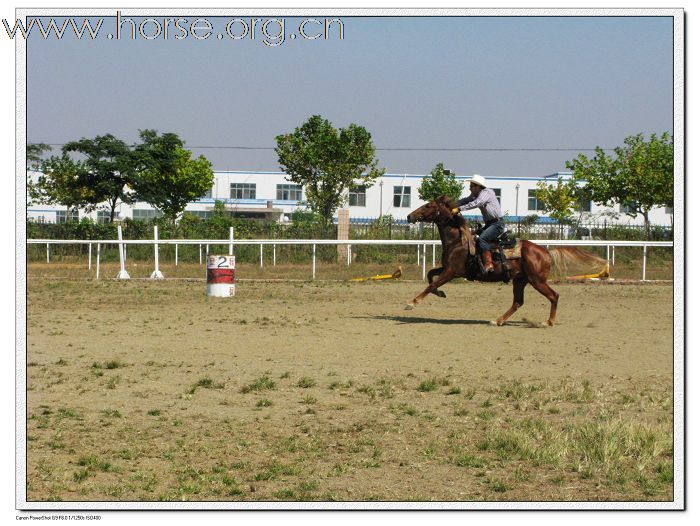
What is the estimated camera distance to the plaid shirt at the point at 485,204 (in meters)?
14.9

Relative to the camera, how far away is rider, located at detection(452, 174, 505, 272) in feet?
49.4

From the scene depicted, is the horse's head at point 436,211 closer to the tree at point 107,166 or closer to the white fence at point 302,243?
the white fence at point 302,243

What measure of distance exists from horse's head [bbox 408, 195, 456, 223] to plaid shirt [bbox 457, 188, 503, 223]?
0.21 m

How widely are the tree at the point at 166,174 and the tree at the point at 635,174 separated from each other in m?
19.2

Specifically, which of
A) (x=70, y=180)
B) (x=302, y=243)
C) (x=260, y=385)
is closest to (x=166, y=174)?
(x=70, y=180)

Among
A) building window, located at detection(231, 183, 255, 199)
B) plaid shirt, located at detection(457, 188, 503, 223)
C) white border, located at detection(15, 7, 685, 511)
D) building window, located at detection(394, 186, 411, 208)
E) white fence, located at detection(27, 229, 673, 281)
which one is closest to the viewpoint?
white border, located at detection(15, 7, 685, 511)

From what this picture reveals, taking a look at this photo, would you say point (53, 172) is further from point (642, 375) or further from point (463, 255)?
point (642, 375)

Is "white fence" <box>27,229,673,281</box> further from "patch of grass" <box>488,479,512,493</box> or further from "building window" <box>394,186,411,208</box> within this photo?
"building window" <box>394,186,411,208</box>

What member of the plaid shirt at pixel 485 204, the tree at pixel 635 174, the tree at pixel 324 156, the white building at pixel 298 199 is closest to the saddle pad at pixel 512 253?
the plaid shirt at pixel 485 204

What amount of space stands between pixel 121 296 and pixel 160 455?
14.6 metres

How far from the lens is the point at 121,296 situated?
69.1 feet

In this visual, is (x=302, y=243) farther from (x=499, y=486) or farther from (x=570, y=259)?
(x=499, y=486)

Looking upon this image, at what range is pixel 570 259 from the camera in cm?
1593

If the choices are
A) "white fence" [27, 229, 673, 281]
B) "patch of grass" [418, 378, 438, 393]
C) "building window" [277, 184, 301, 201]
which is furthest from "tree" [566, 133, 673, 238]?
"building window" [277, 184, 301, 201]
